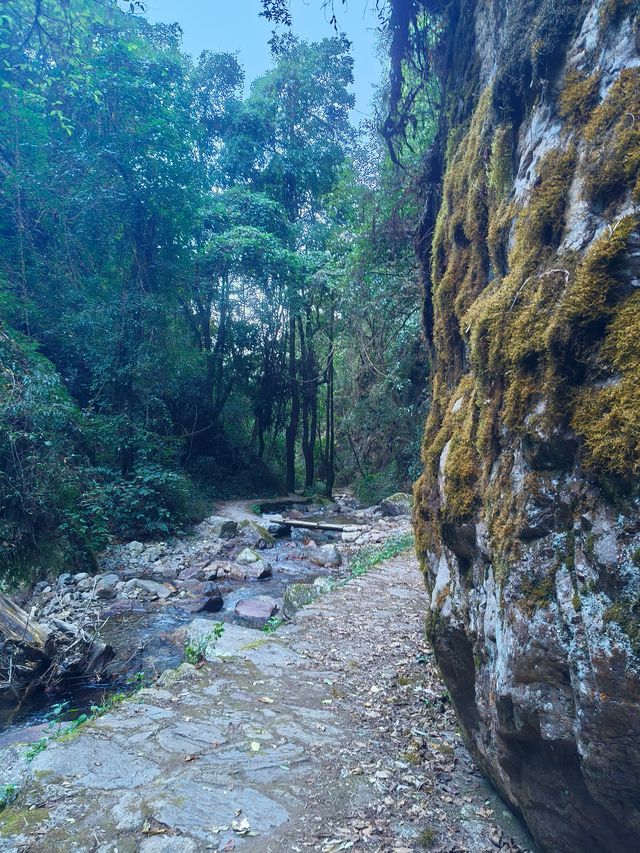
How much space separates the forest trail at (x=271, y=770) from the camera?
2293mm

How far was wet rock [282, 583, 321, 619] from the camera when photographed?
243 inches

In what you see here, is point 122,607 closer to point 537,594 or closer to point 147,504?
point 147,504

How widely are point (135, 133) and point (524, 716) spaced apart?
1566 centimetres

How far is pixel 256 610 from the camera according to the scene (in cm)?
738

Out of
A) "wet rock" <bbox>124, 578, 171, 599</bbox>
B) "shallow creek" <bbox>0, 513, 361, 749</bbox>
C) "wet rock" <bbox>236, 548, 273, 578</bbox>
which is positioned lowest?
"shallow creek" <bbox>0, 513, 361, 749</bbox>

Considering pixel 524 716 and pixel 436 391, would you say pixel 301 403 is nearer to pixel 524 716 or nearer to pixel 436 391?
pixel 436 391

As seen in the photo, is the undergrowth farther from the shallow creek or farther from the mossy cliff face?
the mossy cliff face

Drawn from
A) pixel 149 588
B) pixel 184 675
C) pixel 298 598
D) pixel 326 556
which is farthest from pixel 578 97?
pixel 326 556

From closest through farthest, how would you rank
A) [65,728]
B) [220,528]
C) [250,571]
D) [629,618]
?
[629,618] < [65,728] < [250,571] < [220,528]

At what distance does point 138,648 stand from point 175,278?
12.9 meters

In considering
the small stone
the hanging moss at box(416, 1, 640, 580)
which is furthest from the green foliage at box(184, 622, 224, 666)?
the small stone

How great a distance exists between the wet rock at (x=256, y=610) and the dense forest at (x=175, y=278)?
3.68 metres

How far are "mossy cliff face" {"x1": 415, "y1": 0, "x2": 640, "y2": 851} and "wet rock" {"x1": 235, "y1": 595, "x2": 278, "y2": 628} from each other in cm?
483

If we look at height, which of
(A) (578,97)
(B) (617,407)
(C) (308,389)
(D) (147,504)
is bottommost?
(D) (147,504)
